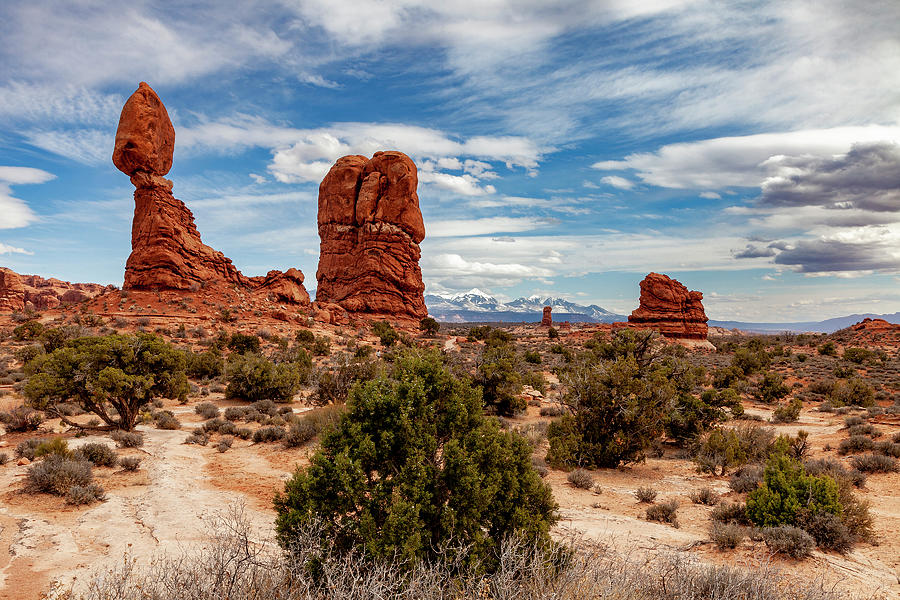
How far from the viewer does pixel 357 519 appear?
4.44 metres

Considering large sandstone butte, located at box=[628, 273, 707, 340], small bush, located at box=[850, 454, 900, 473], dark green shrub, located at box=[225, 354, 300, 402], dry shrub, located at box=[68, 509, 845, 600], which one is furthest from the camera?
large sandstone butte, located at box=[628, 273, 707, 340]

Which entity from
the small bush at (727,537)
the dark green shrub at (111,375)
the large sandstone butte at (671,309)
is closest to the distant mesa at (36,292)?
the dark green shrub at (111,375)

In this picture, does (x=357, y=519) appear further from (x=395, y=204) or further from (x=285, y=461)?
(x=395, y=204)

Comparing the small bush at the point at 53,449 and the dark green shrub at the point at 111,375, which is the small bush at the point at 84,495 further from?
the dark green shrub at the point at 111,375

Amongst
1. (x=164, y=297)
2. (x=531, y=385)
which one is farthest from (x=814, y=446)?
(x=164, y=297)

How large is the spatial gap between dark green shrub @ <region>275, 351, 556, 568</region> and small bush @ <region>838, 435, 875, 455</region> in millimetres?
12759

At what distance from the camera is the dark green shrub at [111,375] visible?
454 inches

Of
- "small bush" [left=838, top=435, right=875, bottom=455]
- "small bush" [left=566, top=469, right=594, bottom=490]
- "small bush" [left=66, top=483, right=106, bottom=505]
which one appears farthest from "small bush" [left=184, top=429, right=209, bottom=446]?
"small bush" [left=838, top=435, right=875, bottom=455]

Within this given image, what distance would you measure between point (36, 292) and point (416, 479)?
101 meters

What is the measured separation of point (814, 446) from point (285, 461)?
15405 mm

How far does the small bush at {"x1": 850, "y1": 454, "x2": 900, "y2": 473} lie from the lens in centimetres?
1070

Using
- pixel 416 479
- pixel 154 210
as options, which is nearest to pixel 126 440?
pixel 416 479

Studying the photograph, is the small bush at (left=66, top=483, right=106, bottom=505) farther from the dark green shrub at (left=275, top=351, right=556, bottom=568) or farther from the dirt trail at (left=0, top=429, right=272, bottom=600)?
the dark green shrub at (left=275, top=351, right=556, bottom=568)

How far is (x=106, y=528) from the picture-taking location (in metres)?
6.69
